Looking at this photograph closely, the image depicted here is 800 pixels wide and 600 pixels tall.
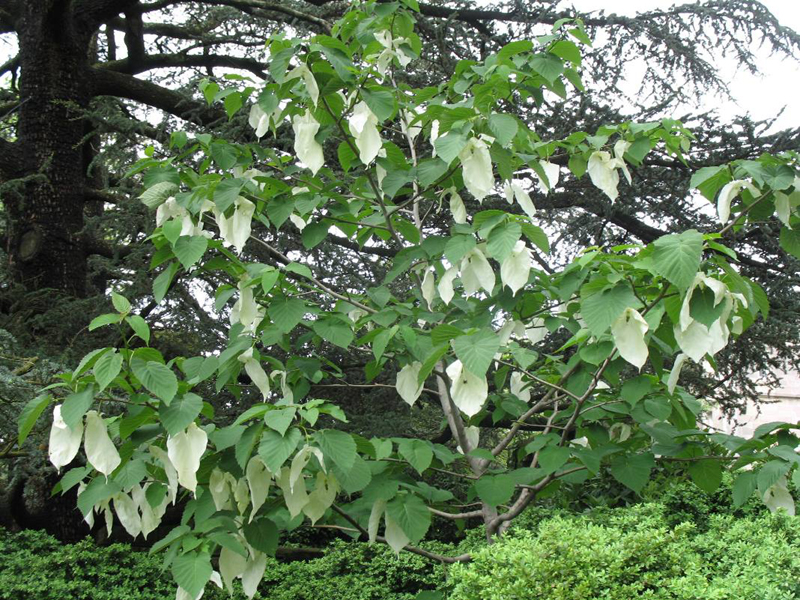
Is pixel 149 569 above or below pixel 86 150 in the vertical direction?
below

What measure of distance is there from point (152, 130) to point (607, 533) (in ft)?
12.1

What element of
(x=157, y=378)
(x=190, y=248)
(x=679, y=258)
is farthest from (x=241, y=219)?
(x=679, y=258)

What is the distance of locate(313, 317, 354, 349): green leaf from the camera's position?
235 centimetres

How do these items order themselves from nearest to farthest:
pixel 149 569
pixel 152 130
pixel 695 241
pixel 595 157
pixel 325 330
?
pixel 695 241, pixel 325 330, pixel 595 157, pixel 149 569, pixel 152 130

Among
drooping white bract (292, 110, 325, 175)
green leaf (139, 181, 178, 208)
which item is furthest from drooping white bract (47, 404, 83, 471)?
drooping white bract (292, 110, 325, 175)

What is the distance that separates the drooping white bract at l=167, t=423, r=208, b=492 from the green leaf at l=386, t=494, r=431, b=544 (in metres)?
0.62

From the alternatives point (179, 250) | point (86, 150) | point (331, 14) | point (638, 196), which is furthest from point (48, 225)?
point (638, 196)

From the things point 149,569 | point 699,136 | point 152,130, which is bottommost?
point 149,569

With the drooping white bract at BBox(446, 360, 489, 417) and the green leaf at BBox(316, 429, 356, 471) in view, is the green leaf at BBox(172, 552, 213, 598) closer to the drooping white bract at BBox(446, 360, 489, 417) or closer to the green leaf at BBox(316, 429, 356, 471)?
the green leaf at BBox(316, 429, 356, 471)

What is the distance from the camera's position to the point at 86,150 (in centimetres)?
595

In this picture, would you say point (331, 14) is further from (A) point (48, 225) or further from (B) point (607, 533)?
(B) point (607, 533)

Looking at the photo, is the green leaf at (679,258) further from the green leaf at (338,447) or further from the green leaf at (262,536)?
the green leaf at (262,536)

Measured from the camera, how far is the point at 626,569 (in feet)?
6.48

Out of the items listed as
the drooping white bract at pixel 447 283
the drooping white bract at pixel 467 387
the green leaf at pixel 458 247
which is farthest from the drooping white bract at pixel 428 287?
the drooping white bract at pixel 467 387
